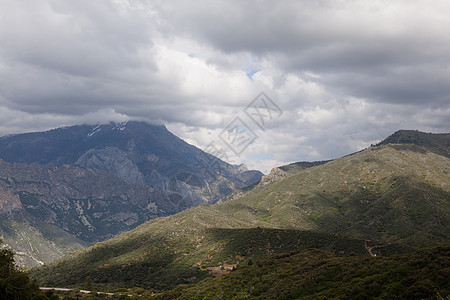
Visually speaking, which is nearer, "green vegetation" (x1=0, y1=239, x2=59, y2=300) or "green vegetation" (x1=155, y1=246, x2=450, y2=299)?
"green vegetation" (x1=155, y1=246, x2=450, y2=299)

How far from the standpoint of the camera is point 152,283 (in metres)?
149

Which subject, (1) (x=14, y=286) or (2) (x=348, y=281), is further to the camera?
(2) (x=348, y=281)

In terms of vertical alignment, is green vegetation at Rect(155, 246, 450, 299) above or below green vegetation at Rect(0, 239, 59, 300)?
below

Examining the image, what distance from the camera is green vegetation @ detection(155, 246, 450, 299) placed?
49.4 meters

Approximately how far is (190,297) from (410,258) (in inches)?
2125

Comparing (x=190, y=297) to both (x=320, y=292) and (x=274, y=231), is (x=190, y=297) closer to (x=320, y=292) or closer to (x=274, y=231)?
(x=320, y=292)

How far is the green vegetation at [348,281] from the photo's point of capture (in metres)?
49.4

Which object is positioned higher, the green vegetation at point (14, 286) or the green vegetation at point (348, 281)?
the green vegetation at point (14, 286)

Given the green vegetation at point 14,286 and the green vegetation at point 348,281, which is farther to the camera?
the green vegetation at point 14,286

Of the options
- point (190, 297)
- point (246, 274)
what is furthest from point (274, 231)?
point (190, 297)

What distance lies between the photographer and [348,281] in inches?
2516

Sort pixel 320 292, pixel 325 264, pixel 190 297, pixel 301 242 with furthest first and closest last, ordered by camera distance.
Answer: pixel 301 242, pixel 190 297, pixel 325 264, pixel 320 292

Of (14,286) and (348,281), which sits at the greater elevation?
A: (14,286)

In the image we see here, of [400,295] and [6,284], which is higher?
[6,284]
